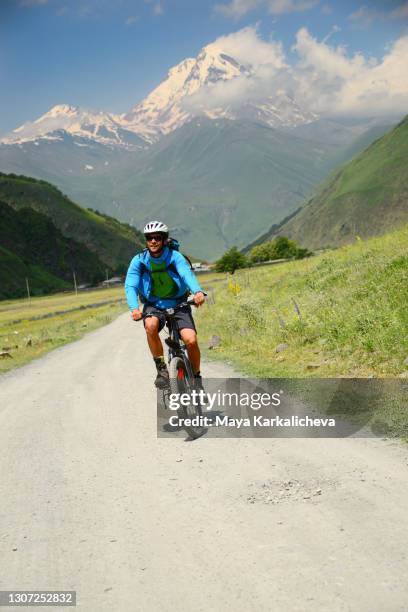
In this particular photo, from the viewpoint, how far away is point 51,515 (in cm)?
608

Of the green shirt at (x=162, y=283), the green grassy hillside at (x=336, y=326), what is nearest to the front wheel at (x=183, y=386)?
the green shirt at (x=162, y=283)

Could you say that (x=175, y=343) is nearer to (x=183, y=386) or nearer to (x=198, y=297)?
(x=183, y=386)

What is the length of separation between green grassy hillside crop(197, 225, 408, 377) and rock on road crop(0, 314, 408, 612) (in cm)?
452

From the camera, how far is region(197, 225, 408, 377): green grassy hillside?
12086 millimetres

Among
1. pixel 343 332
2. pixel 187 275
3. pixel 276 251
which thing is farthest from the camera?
pixel 276 251

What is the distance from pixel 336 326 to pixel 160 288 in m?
6.49

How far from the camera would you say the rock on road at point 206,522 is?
425 centimetres

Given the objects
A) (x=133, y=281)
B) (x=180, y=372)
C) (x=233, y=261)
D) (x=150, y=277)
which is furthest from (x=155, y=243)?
(x=233, y=261)

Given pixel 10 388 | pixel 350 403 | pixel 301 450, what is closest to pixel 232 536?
pixel 301 450

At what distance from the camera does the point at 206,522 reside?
5.48 m

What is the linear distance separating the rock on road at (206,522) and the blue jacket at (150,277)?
2.05 m

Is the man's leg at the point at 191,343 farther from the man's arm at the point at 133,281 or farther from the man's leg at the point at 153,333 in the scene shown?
A: the man's arm at the point at 133,281

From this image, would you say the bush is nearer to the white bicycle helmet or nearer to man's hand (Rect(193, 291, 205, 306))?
the white bicycle helmet

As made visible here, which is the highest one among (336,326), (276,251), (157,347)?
(276,251)
